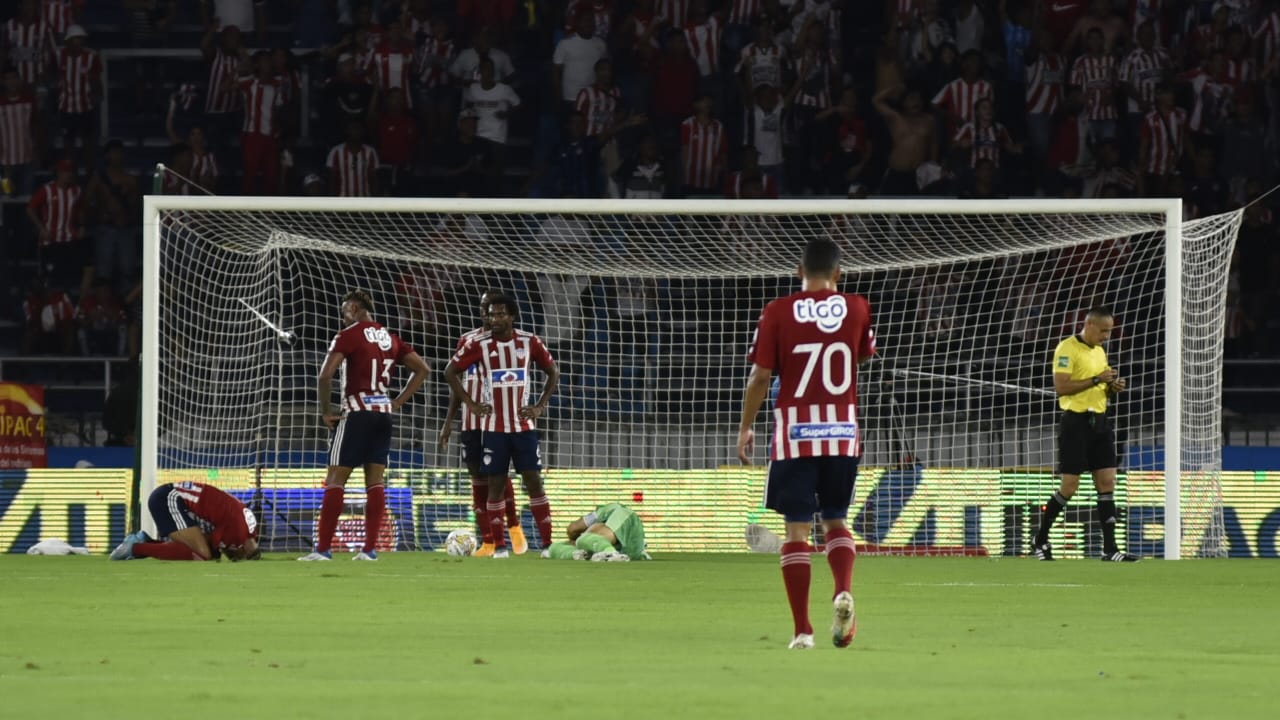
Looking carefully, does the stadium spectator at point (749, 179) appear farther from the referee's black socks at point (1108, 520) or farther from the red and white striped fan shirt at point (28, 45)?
the red and white striped fan shirt at point (28, 45)

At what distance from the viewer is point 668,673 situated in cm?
684

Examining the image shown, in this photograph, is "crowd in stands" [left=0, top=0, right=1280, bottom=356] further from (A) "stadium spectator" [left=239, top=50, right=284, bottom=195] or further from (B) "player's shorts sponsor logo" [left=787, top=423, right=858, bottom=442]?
(B) "player's shorts sponsor logo" [left=787, top=423, right=858, bottom=442]

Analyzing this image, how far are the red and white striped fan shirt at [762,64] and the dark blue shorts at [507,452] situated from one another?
27.2ft

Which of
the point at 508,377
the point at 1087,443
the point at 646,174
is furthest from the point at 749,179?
the point at 1087,443

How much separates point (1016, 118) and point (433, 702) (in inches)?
707

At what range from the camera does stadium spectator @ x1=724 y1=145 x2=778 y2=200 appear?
71.6 feet

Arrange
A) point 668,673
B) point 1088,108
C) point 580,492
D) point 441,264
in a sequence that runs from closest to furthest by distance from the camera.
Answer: point 668,673, point 580,492, point 441,264, point 1088,108

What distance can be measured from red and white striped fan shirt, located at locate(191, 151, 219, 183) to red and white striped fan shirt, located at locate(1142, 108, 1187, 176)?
9.97 m

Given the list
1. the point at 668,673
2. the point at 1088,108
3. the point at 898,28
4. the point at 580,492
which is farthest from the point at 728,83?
the point at 668,673

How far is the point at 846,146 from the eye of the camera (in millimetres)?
22266

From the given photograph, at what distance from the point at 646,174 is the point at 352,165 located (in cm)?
324

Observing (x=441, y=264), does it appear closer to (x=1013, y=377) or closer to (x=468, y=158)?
(x=468, y=158)

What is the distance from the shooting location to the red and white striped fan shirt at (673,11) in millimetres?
23641

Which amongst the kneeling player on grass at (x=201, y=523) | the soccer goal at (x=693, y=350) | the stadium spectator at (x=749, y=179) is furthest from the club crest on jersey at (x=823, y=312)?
the stadium spectator at (x=749, y=179)
